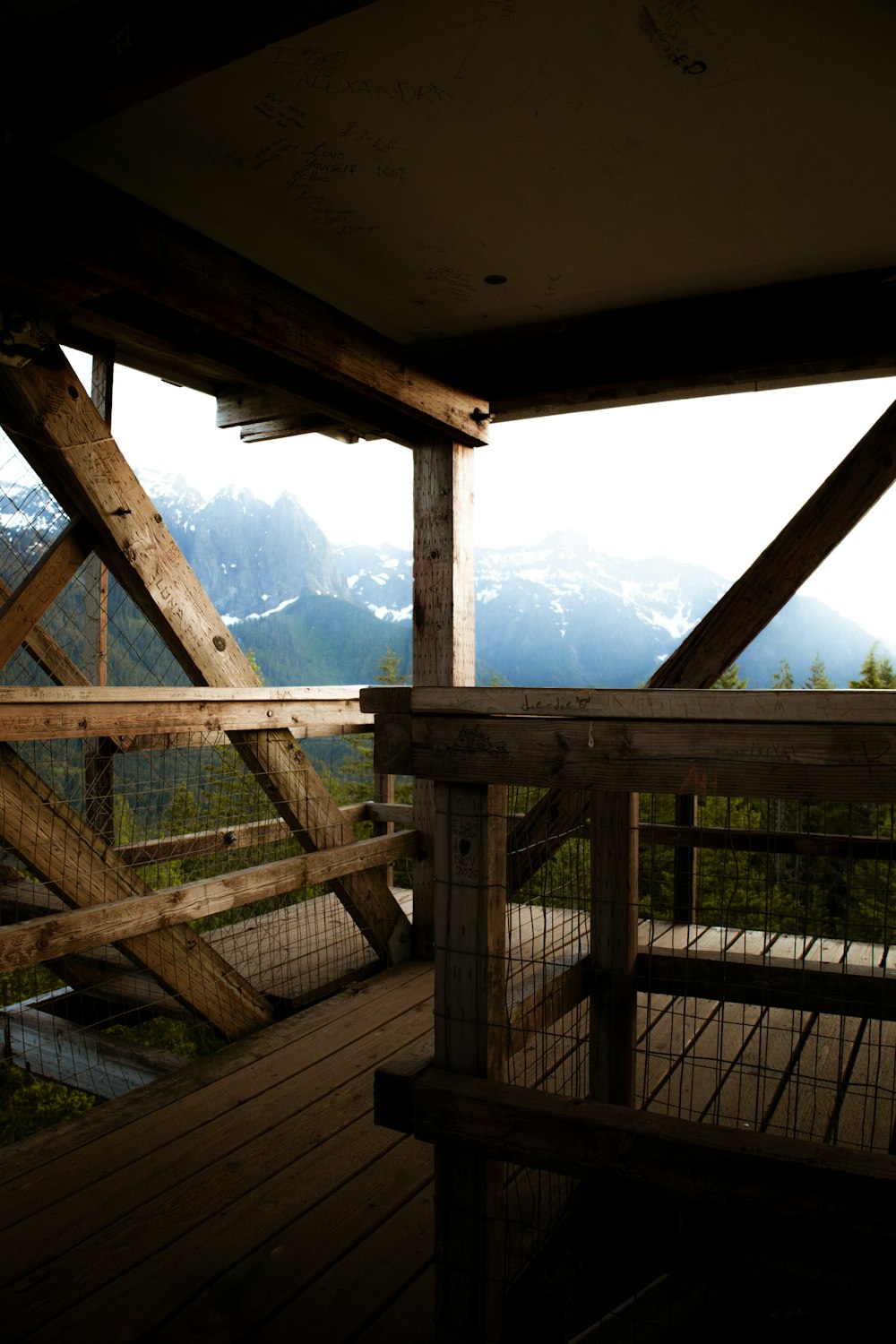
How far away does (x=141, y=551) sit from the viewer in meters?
3.29

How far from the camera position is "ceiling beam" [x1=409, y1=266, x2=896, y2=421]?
3250 mm

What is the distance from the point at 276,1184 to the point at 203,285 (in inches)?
102

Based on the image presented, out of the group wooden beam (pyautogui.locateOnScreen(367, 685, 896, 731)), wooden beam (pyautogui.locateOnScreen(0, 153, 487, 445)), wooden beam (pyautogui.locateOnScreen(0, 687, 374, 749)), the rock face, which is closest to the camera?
wooden beam (pyautogui.locateOnScreen(367, 685, 896, 731))

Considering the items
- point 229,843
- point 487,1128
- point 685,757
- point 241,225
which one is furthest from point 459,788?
point 229,843

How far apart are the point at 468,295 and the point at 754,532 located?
85.3 m

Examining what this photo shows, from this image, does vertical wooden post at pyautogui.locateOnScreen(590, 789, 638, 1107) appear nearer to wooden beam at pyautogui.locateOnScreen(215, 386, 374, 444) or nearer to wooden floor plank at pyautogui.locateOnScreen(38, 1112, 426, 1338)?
wooden floor plank at pyautogui.locateOnScreen(38, 1112, 426, 1338)

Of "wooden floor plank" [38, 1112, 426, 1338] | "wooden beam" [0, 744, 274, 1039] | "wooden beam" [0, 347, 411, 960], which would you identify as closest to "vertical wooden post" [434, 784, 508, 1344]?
"wooden floor plank" [38, 1112, 426, 1338]

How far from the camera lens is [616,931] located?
288 centimetres

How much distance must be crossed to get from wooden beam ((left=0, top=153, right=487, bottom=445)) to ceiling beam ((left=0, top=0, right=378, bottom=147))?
223 millimetres

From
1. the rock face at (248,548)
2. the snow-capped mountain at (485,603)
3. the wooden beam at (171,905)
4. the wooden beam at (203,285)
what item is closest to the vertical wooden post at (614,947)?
the wooden beam at (171,905)

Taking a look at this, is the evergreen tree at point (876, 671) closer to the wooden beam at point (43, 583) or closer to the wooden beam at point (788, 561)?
the wooden beam at point (788, 561)

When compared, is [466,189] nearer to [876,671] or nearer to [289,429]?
[289,429]

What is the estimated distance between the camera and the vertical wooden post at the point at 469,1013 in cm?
173

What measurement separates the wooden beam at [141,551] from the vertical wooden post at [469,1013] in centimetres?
199
